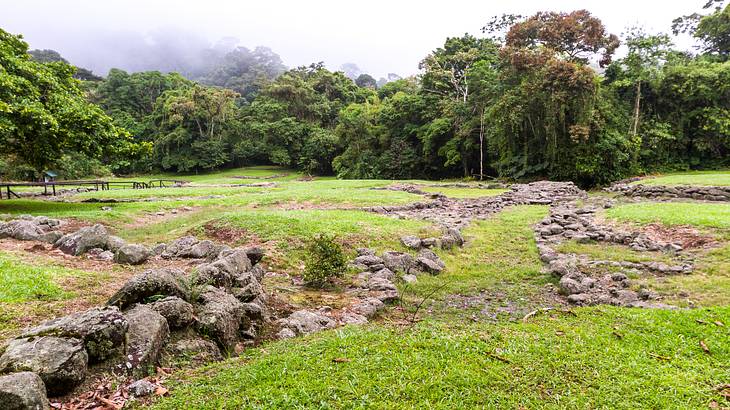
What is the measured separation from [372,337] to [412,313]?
7.33 feet

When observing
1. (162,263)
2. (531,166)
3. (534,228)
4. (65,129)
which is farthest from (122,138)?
(531,166)

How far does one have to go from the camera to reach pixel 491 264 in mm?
11891

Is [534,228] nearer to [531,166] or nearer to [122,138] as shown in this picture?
[122,138]

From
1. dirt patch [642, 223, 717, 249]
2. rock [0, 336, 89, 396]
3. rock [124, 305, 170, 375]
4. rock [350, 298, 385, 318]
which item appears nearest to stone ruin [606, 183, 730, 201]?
dirt patch [642, 223, 717, 249]

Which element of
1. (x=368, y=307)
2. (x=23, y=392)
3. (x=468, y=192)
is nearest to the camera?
(x=23, y=392)

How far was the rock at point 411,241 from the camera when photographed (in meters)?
13.0

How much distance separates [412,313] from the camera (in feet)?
25.6

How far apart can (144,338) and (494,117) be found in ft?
125

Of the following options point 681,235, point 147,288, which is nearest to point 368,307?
point 147,288

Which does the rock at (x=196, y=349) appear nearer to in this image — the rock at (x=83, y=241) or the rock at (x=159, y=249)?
the rock at (x=159, y=249)

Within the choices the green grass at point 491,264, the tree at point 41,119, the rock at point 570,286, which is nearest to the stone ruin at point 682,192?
the green grass at point 491,264

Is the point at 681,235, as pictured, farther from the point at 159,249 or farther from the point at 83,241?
the point at 83,241

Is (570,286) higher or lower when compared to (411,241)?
lower

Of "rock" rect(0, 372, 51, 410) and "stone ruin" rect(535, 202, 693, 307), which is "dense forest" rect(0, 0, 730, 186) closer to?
"rock" rect(0, 372, 51, 410)
